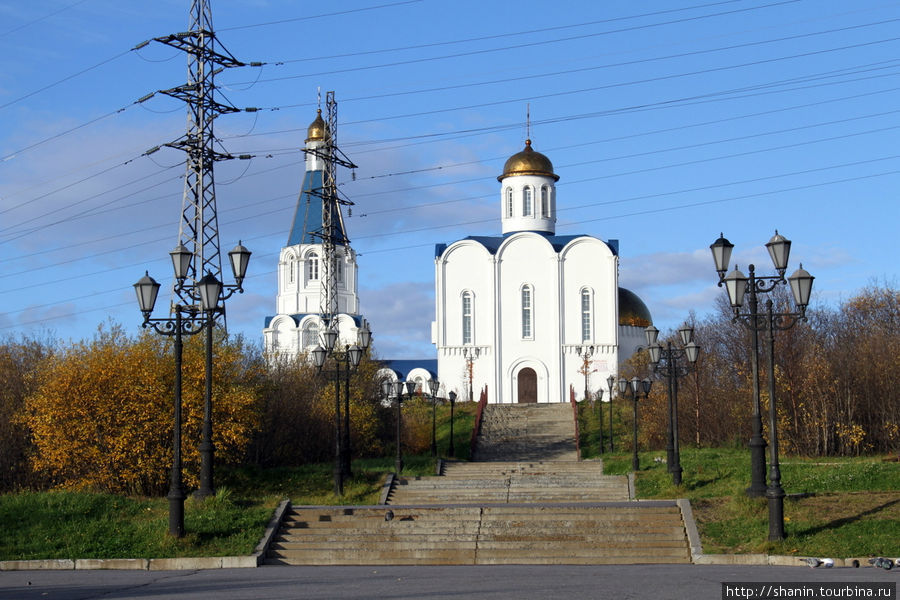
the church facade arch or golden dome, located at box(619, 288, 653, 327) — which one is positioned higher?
golden dome, located at box(619, 288, 653, 327)

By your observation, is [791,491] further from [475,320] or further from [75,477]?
[475,320]

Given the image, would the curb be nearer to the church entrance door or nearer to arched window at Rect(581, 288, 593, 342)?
the church entrance door

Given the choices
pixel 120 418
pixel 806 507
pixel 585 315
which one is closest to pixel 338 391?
pixel 120 418

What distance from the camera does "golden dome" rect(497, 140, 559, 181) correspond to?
2258 inches

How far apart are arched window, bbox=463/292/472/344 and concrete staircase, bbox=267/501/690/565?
3402 cm

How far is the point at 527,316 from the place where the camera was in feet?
178

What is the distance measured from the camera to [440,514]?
64.4ft

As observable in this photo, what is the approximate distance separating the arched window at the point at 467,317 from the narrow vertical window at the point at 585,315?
18.2 feet

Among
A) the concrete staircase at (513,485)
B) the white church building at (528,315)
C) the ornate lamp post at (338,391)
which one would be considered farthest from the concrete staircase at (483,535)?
the white church building at (528,315)

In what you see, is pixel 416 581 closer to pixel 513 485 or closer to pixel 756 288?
pixel 756 288

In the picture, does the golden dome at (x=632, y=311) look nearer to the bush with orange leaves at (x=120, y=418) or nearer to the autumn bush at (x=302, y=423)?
the autumn bush at (x=302, y=423)

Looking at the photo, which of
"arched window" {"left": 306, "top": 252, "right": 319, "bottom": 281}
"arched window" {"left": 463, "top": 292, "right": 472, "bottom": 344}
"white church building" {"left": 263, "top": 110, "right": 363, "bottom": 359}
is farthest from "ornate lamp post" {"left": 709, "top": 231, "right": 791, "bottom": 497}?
"arched window" {"left": 306, "top": 252, "right": 319, "bottom": 281}

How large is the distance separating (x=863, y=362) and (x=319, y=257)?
3979 centimetres

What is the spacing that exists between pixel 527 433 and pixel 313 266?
2817 centimetres
